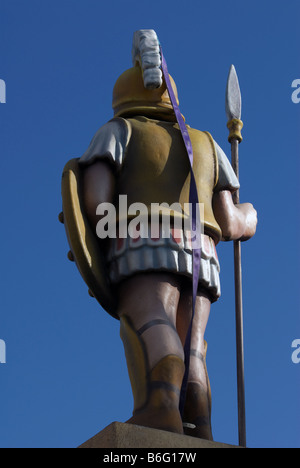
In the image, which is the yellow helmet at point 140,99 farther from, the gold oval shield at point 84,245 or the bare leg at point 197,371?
the bare leg at point 197,371

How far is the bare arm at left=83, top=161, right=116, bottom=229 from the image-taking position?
412 cm

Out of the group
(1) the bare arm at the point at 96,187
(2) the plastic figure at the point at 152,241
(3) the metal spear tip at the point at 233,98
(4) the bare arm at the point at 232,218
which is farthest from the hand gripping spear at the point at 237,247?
(1) the bare arm at the point at 96,187

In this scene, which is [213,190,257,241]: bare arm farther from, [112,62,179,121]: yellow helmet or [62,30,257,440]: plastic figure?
[112,62,179,121]: yellow helmet

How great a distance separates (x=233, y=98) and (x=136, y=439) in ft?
7.77

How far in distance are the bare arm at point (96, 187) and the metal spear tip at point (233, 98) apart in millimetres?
1088

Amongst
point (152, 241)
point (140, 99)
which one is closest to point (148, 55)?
point (140, 99)

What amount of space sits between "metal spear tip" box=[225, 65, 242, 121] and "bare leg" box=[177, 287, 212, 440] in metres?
1.27

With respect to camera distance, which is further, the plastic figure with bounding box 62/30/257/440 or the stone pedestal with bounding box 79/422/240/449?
the plastic figure with bounding box 62/30/257/440

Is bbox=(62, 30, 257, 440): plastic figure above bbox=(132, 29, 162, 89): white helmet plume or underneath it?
underneath

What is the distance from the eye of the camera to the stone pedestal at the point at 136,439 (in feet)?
10.7

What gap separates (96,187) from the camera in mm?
4133

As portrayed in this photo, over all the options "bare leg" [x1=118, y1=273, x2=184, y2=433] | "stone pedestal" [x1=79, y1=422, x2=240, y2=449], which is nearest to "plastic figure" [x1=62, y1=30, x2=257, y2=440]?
"bare leg" [x1=118, y1=273, x2=184, y2=433]

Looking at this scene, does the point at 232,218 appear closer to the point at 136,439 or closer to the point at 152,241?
the point at 152,241

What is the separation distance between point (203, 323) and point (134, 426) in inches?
37.0
